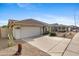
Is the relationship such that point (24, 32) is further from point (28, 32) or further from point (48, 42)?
point (48, 42)

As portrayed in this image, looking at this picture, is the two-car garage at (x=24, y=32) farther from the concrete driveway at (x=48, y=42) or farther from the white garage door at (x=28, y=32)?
the concrete driveway at (x=48, y=42)

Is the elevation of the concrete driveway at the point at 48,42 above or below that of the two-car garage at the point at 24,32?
below

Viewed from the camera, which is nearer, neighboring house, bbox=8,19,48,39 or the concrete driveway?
the concrete driveway

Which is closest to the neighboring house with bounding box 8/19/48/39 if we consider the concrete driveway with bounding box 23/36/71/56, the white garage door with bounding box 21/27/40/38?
the white garage door with bounding box 21/27/40/38

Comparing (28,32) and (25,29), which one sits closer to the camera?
(28,32)

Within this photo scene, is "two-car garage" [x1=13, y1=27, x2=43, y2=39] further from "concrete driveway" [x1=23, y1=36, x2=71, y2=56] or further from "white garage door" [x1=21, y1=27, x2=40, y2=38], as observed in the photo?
"concrete driveway" [x1=23, y1=36, x2=71, y2=56]

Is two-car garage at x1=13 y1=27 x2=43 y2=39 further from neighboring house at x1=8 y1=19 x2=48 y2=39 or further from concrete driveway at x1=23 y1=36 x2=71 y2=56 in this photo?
concrete driveway at x1=23 y1=36 x2=71 y2=56

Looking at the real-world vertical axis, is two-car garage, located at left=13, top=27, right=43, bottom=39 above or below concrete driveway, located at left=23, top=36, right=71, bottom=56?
above

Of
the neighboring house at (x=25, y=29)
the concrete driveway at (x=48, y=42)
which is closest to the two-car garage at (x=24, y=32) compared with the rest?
the neighboring house at (x=25, y=29)

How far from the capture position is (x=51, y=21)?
170 inches

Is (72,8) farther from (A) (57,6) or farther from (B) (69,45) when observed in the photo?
(B) (69,45)

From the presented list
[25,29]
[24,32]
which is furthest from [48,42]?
[25,29]

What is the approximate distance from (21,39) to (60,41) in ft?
4.89

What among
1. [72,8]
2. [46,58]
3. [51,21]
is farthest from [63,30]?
[46,58]
